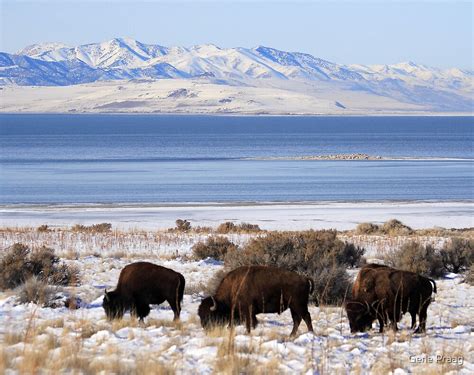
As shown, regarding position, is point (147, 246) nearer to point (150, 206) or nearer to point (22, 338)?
point (22, 338)

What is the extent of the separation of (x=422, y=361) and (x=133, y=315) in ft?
12.4

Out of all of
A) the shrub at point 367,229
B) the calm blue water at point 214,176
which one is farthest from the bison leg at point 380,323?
the calm blue water at point 214,176

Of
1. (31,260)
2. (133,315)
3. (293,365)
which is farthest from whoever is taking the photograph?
(31,260)

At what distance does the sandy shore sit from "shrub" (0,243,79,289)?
56.7 feet

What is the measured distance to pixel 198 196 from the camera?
54.2 metres

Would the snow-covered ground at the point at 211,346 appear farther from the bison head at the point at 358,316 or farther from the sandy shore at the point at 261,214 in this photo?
the sandy shore at the point at 261,214

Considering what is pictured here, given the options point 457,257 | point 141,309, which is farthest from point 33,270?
point 457,257

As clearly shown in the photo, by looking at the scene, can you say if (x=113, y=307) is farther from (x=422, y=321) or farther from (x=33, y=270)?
(x=33, y=270)

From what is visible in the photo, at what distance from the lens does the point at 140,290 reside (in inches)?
424

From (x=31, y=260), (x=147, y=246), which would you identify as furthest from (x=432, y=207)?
(x=31, y=260)

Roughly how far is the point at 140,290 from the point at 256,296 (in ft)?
5.37

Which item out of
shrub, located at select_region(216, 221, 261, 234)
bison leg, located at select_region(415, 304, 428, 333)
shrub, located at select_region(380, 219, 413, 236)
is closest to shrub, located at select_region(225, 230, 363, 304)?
bison leg, located at select_region(415, 304, 428, 333)

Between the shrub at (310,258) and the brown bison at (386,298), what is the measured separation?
2.91 m

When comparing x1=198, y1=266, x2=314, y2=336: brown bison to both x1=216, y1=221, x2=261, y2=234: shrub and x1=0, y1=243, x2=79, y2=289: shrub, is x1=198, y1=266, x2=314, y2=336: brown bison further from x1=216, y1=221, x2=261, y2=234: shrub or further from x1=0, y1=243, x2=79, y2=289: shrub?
x1=216, y1=221, x2=261, y2=234: shrub
